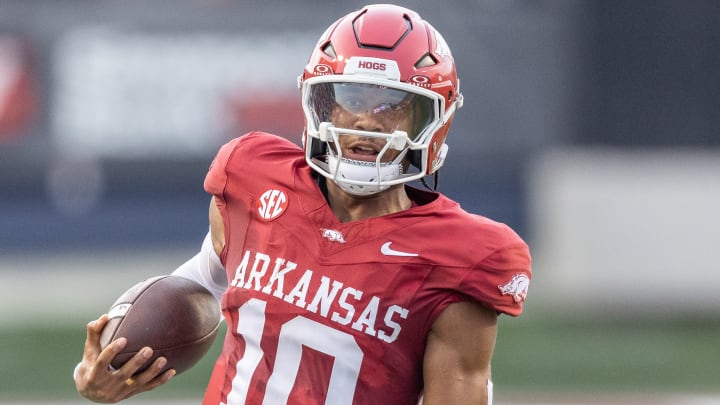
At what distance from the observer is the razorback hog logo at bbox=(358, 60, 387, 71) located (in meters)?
2.63

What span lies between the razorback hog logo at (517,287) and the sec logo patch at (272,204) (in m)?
0.49

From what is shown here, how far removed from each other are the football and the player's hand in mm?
16

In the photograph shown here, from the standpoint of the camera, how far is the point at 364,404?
101 inches

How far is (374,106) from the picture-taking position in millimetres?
2633

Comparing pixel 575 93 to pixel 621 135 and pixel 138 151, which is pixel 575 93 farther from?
pixel 138 151

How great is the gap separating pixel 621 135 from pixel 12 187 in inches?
159

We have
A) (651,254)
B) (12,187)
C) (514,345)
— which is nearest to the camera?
(514,345)

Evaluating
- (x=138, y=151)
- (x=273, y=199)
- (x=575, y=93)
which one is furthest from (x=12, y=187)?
(x=273, y=199)

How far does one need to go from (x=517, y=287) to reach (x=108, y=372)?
2.77 feet

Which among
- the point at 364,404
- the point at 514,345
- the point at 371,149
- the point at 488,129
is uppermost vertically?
the point at 371,149

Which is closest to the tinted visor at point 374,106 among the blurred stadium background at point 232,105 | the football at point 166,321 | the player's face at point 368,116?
the player's face at point 368,116

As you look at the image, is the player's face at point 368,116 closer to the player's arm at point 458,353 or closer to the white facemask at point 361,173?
the white facemask at point 361,173

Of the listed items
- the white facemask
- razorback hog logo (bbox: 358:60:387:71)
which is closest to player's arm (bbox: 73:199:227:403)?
the white facemask

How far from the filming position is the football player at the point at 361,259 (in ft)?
8.35
